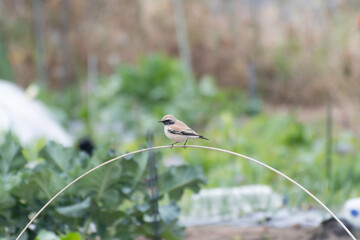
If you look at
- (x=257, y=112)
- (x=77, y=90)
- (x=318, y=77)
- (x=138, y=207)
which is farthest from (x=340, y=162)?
(x=77, y=90)

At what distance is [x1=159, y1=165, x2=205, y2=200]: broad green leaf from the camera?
1586mm

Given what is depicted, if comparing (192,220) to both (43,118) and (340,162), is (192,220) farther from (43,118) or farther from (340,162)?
(43,118)

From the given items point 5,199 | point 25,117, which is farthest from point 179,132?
point 25,117

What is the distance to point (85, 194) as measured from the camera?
1540mm

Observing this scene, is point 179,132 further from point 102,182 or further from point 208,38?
point 208,38

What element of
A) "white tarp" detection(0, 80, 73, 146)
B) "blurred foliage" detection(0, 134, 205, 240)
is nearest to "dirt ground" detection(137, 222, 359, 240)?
"blurred foliage" detection(0, 134, 205, 240)

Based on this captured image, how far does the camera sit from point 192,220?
219 cm

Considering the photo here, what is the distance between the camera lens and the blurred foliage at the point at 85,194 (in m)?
1.47

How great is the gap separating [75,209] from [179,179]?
35 centimetres

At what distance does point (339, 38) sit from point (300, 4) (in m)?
2.04

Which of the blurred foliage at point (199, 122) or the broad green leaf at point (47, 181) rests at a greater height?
the blurred foliage at point (199, 122)

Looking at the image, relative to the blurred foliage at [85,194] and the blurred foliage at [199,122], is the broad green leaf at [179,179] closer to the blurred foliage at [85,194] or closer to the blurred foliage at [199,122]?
the blurred foliage at [85,194]

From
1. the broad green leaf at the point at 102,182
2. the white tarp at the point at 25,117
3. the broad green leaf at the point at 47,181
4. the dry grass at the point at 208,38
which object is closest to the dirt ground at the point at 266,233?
the broad green leaf at the point at 102,182

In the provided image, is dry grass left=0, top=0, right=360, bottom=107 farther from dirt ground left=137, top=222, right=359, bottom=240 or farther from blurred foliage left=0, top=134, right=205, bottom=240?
blurred foliage left=0, top=134, right=205, bottom=240
